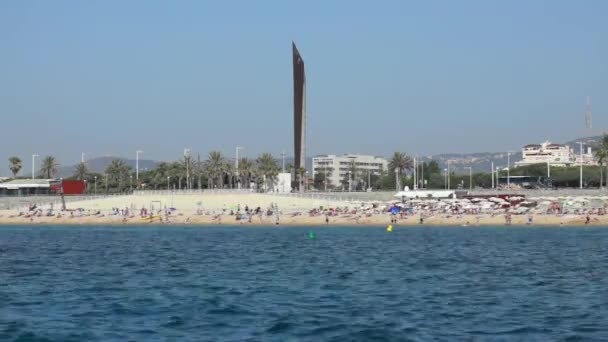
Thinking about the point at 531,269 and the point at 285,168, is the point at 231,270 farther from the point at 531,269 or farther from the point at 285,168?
the point at 285,168

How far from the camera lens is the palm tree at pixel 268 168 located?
14638 centimetres

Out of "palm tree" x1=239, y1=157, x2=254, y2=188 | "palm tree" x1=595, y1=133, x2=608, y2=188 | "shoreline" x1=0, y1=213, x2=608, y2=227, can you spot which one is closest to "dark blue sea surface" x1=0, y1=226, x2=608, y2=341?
"shoreline" x1=0, y1=213, x2=608, y2=227

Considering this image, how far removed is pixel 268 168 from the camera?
147000mm

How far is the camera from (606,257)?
44844 millimetres

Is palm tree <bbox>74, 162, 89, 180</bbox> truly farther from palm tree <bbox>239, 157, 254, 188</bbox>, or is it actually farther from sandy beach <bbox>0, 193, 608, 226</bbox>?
sandy beach <bbox>0, 193, 608, 226</bbox>

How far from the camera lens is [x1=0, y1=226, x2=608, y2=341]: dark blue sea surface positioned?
21453 millimetres

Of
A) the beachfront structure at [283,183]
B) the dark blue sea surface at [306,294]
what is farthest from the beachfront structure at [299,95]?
the dark blue sea surface at [306,294]

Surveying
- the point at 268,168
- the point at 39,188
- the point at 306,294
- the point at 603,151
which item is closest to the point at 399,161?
the point at 268,168

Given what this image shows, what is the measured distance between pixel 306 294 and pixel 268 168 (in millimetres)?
118373

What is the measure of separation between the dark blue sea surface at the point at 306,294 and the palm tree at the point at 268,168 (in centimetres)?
9247

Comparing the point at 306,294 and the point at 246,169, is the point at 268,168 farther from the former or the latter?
the point at 306,294

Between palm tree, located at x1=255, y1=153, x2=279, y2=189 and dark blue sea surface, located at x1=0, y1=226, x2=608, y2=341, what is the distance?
9247 centimetres

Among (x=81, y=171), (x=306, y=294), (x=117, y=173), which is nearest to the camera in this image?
(x=306, y=294)

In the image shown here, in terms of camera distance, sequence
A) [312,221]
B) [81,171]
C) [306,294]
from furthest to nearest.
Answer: [81,171]
[312,221]
[306,294]
